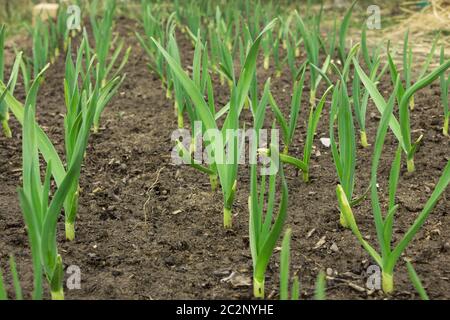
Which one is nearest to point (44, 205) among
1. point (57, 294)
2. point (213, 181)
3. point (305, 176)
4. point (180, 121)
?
point (57, 294)

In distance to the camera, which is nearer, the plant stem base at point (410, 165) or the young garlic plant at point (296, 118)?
the young garlic plant at point (296, 118)

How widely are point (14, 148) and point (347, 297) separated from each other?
147 centimetres

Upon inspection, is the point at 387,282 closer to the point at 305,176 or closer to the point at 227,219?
the point at 227,219

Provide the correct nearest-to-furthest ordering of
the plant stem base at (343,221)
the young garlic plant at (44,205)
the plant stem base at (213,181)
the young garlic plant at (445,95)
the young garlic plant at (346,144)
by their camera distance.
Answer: the young garlic plant at (44,205)
the young garlic plant at (346,144)
the plant stem base at (343,221)
the plant stem base at (213,181)
the young garlic plant at (445,95)

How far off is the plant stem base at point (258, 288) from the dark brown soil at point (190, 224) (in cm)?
2

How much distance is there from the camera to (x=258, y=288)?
5.02 feet

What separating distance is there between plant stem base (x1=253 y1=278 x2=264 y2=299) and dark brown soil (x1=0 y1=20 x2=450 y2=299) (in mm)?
21

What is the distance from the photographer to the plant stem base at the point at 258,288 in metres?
1.52

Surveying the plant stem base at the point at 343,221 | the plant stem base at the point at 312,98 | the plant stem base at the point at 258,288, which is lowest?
the plant stem base at the point at 258,288

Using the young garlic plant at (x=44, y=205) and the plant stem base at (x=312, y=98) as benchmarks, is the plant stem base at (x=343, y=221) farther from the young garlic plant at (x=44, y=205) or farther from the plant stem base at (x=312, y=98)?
the plant stem base at (x=312, y=98)

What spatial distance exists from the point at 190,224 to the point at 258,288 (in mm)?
439

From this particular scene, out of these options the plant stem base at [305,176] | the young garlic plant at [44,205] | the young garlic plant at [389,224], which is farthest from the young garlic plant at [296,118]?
the young garlic plant at [44,205]

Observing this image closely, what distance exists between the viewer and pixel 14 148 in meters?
2.52
